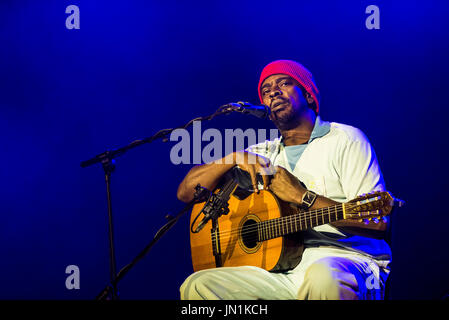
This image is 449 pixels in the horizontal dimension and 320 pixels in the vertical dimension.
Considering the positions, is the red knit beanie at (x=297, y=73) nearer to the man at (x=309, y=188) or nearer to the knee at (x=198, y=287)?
the man at (x=309, y=188)

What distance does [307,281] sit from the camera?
234 cm

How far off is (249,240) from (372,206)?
34.4 inches

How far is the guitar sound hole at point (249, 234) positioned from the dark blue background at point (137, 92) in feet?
3.09

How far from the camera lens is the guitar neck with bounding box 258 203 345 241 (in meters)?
2.41

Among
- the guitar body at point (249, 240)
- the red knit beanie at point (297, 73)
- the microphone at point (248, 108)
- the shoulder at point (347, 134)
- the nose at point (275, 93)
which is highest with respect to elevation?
the red knit beanie at point (297, 73)

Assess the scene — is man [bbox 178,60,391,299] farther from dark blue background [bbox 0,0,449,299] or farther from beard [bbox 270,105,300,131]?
dark blue background [bbox 0,0,449,299]

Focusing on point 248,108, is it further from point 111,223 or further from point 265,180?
point 111,223

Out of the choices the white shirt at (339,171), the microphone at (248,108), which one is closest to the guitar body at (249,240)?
the white shirt at (339,171)

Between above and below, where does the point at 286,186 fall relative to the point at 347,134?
below

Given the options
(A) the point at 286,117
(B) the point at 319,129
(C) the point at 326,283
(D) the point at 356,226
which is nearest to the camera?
(C) the point at 326,283

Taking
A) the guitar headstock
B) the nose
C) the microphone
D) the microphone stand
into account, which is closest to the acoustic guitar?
the guitar headstock

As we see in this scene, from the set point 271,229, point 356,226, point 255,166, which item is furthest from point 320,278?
point 255,166

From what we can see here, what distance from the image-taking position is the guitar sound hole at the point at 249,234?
9.15 ft
